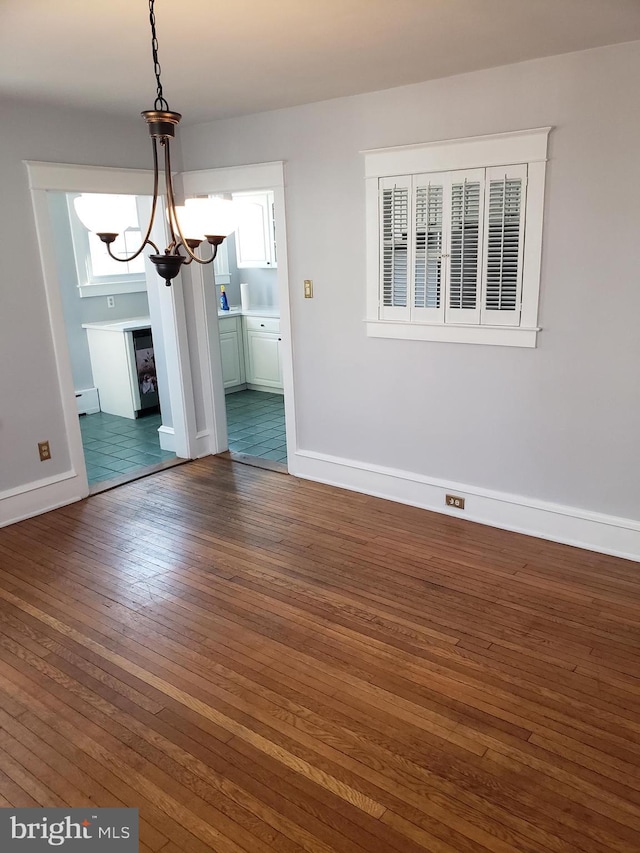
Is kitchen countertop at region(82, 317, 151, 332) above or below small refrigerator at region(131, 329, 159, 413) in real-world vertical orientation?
above

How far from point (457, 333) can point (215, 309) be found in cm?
218

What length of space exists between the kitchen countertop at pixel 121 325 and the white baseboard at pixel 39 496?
7.06 feet

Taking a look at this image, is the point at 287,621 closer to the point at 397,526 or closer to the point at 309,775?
the point at 309,775

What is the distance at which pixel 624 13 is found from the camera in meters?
2.58

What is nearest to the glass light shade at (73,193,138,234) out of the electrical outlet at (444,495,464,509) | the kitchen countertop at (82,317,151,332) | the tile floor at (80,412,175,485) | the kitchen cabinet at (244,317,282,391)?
the electrical outlet at (444,495,464,509)

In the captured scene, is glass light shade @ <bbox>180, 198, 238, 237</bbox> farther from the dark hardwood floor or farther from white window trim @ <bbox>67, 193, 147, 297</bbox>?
white window trim @ <bbox>67, 193, 147, 297</bbox>

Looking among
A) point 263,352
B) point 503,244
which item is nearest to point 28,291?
point 503,244

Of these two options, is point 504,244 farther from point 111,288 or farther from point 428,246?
point 111,288

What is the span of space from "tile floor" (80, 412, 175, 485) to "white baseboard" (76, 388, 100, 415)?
0.29ft

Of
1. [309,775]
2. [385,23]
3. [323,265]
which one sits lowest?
[309,775]

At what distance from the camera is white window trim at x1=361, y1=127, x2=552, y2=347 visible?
11.0 feet

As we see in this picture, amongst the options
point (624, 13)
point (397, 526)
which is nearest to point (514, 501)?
point (397, 526)

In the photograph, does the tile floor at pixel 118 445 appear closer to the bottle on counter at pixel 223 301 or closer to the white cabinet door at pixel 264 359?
the white cabinet door at pixel 264 359

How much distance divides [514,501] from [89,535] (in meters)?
2.55
